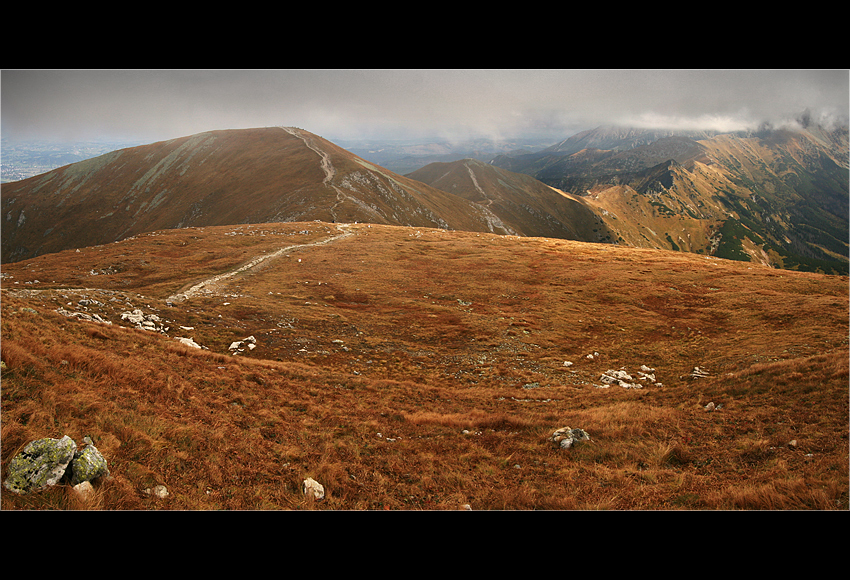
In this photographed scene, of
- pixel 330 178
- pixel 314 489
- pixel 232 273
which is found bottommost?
pixel 314 489

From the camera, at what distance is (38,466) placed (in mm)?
6559

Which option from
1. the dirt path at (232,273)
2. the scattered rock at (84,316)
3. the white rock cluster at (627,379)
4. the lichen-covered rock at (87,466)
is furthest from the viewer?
the dirt path at (232,273)

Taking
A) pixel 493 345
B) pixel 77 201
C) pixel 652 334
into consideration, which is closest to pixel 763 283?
pixel 652 334

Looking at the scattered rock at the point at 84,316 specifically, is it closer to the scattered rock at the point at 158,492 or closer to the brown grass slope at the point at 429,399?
the brown grass slope at the point at 429,399

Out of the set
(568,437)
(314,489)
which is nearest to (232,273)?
(314,489)

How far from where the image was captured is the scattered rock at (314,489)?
29.1 feet

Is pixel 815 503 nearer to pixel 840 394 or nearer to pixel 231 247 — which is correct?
pixel 840 394

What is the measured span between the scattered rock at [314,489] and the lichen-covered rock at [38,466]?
192 inches

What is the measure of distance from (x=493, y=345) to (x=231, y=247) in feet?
173

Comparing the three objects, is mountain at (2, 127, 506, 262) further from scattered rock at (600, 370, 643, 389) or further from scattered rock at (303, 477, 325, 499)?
scattered rock at (303, 477, 325, 499)

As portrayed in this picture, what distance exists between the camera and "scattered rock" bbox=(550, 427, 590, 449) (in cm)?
1219

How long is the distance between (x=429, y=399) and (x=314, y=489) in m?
9.60

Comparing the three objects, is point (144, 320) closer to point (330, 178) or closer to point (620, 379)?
point (620, 379)

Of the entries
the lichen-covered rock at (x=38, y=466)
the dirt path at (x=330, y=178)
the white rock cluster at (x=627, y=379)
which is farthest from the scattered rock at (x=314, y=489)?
the dirt path at (x=330, y=178)
